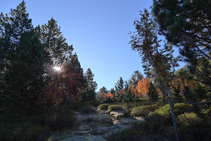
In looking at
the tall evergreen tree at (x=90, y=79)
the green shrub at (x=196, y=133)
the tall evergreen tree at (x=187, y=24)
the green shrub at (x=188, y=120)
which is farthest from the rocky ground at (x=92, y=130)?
the tall evergreen tree at (x=90, y=79)

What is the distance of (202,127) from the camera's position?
14.0 ft

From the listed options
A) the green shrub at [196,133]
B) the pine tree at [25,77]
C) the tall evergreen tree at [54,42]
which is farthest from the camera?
the tall evergreen tree at [54,42]

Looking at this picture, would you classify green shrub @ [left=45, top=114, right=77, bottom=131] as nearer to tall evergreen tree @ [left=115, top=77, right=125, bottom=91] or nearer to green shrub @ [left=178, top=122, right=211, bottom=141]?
green shrub @ [left=178, top=122, right=211, bottom=141]

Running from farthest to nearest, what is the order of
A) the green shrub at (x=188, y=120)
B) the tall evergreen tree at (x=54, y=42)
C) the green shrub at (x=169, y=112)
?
the tall evergreen tree at (x=54, y=42)
the green shrub at (x=169, y=112)
the green shrub at (x=188, y=120)

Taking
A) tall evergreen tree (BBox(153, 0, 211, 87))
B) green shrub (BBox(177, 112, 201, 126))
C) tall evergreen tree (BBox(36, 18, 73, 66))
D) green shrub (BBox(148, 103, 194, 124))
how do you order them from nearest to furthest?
green shrub (BBox(177, 112, 201, 126)), tall evergreen tree (BBox(153, 0, 211, 87)), green shrub (BBox(148, 103, 194, 124)), tall evergreen tree (BBox(36, 18, 73, 66))

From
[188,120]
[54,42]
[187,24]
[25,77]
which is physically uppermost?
[54,42]

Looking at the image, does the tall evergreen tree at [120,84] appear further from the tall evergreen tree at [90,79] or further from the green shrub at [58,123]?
the green shrub at [58,123]

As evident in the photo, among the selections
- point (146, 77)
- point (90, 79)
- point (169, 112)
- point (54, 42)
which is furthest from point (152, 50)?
point (90, 79)

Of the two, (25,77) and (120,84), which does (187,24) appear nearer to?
(25,77)

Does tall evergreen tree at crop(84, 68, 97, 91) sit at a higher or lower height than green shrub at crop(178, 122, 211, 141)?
higher

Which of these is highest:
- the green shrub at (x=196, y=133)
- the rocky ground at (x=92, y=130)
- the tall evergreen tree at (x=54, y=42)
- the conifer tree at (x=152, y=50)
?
the tall evergreen tree at (x=54, y=42)

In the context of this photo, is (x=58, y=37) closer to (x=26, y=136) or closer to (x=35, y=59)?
(x=35, y=59)

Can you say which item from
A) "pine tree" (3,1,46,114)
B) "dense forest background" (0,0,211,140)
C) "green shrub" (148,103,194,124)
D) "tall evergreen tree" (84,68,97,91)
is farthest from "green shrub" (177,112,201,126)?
"tall evergreen tree" (84,68,97,91)

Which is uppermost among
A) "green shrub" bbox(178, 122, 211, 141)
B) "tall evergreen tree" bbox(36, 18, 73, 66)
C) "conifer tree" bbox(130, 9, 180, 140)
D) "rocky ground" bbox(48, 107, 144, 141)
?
"tall evergreen tree" bbox(36, 18, 73, 66)
